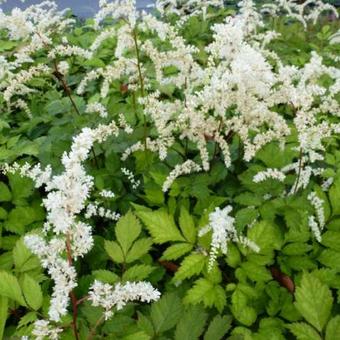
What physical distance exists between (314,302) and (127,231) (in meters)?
1.11

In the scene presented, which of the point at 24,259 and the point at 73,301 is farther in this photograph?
the point at 24,259

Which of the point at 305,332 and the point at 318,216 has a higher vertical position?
the point at 318,216

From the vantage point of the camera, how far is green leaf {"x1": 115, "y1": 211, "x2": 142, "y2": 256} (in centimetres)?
273

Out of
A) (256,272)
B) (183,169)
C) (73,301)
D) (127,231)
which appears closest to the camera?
(73,301)

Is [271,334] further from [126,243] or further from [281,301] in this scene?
[126,243]

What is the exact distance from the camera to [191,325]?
7.43 feet

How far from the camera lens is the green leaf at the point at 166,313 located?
2367 millimetres

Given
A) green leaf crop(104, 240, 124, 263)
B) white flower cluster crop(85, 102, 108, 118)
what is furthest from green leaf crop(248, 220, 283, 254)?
white flower cluster crop(85, 102, 108, 118)

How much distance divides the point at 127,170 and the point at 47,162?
2.02 ft

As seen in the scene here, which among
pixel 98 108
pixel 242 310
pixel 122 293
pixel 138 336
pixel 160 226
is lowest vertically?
pixel 242 310

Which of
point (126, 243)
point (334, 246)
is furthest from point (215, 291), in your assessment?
point (334, 246)

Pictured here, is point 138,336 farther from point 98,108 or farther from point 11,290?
point 98,108

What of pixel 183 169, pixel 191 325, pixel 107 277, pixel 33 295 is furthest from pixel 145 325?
pixel 183 169

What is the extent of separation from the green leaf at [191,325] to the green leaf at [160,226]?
555 millimetres
